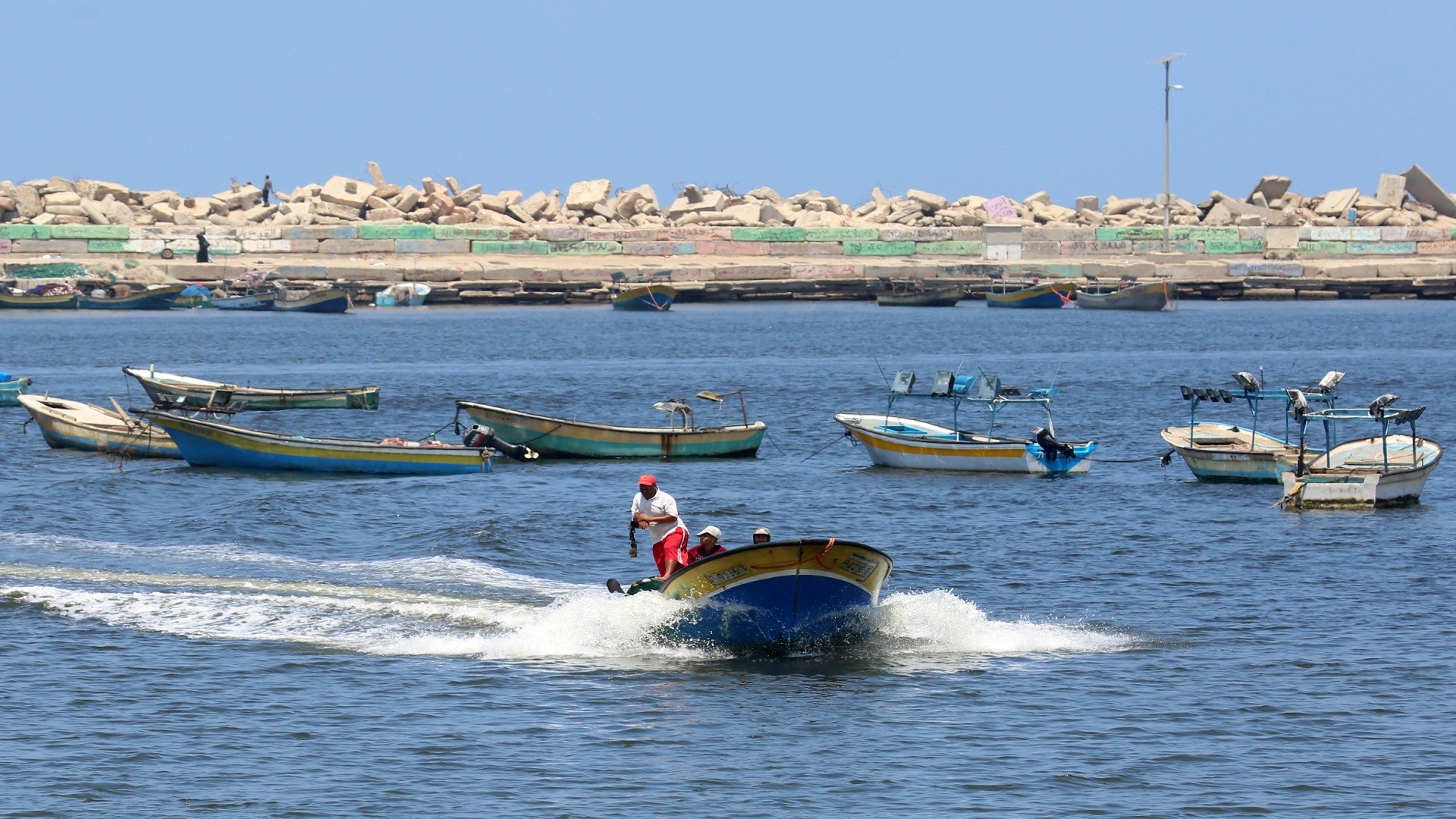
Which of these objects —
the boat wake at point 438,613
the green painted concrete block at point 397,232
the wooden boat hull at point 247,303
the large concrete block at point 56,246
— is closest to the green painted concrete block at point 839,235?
the green painted concrete block at point 397,232

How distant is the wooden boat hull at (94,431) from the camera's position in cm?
3397

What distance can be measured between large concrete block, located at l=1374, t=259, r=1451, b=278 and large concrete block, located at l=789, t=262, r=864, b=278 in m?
29.4

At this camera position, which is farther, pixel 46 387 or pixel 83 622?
pixel 46 387

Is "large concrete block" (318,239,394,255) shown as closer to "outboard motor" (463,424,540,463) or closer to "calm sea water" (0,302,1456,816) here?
"calm sea water" (0,302,1456,816)

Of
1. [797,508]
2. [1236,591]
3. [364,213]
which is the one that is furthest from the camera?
[364,213]

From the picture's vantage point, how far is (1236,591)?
68.9 feet

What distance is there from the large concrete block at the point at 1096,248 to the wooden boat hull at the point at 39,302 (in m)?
54.6

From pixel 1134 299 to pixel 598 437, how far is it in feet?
209

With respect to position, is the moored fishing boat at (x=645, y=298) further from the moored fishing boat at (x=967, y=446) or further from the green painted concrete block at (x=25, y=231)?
the moored fishing boat at (x=967, y=446)

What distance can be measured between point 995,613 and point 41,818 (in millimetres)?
10436

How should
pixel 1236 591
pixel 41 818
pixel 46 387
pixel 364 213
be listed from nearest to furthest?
pixel 41 818
pixel 1236 591
pixel 46 387
pixel 364 213

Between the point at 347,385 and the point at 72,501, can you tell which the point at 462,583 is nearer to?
the point at 72,501

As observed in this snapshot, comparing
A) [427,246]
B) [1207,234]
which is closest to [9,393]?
[427,246]

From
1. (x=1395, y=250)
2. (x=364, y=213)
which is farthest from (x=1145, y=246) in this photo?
(x=364, y=213)
